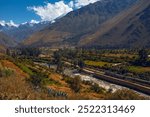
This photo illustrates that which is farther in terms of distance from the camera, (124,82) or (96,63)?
(96,63)

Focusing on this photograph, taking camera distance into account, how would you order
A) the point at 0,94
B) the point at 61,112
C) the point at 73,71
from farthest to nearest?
the point at 73,71 < the point at 0,94 < the point at 61,112

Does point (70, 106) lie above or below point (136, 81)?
above

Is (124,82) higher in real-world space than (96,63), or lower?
lower

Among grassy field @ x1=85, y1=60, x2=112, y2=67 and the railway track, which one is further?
grassy field @ x1=85, y1=60, x2=112, y2=67

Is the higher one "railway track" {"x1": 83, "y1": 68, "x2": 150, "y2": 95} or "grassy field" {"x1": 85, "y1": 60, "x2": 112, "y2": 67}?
"grassy field" {"x1": 85, "y1": 60, "x2": 112, "y2": 67}

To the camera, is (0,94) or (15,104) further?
(0,94)

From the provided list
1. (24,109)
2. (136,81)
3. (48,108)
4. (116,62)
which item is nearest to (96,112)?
(48,108)

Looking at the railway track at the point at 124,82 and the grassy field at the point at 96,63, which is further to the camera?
the grassy field at the point at 96,63

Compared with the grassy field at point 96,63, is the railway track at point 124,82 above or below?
below

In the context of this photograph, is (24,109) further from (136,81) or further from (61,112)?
(136,81)

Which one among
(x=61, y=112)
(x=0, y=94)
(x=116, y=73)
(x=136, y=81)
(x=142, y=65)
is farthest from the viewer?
(x=142, y=65)
